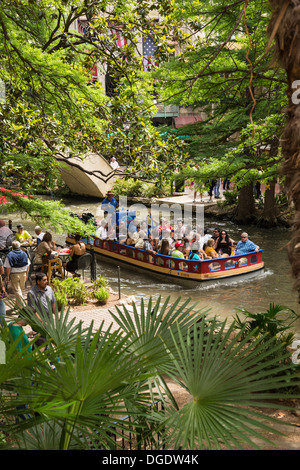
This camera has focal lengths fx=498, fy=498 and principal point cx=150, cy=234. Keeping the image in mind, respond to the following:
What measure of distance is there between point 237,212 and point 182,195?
6.86m

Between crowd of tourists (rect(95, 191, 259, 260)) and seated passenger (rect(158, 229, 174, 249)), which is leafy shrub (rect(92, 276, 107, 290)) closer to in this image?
crowd of tourists (rect(95, 191, 259, 260))

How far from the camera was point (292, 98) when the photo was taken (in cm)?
292

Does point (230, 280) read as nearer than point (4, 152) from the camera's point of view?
No

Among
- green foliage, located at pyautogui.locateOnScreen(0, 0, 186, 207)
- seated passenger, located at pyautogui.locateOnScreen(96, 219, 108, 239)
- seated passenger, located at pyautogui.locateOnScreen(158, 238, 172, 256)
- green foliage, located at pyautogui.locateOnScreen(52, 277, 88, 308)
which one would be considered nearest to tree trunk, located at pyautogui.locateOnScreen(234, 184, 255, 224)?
seated passenger, located at pyautogui.locateOnScreen(96, 219, 108, 239)

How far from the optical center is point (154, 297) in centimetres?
1488

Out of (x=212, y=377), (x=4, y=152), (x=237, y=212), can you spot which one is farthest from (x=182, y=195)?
(x=212, y=377)

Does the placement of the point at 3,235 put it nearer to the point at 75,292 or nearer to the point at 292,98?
the point at 75,292

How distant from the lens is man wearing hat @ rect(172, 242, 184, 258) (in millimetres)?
16266

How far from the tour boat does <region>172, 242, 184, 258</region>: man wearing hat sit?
239 mm

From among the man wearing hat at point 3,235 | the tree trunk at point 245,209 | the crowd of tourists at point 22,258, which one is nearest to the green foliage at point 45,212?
the crowd of tourists at point 22,258

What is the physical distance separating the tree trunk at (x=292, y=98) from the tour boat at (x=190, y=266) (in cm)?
1218

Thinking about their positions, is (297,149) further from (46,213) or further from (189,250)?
(189,250)

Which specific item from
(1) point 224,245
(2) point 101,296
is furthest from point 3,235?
(1) point 224,245

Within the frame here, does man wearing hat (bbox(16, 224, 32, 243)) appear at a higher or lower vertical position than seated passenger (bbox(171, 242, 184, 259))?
higher
